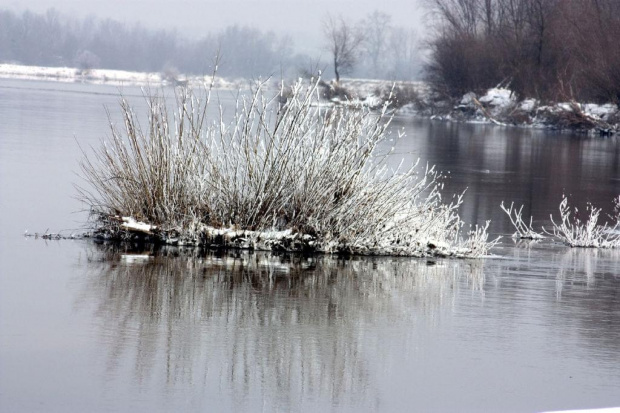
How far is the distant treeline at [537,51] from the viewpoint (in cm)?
6025

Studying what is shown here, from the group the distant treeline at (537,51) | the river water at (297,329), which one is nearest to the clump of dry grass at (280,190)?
the river water at (297,329)

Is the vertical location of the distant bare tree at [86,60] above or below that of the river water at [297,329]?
above

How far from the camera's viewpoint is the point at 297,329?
8.59 m

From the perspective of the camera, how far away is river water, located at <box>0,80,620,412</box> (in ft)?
22.6

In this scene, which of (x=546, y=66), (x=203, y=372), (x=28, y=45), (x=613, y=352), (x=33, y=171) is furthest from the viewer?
(x=28, y=45)

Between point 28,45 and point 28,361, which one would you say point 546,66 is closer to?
point 28,361

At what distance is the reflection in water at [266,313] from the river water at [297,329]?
22 mm

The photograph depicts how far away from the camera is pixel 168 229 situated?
1279 cm

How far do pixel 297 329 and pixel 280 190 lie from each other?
4.52 m

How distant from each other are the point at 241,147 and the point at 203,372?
625 cm

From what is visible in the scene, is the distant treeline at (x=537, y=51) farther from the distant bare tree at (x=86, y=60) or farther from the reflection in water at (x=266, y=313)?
the distant bare tree at (x=86, y=60)

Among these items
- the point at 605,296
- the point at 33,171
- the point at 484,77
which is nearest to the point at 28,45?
the point at 484,77

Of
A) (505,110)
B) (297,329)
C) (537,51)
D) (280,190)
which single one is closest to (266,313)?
(297,329)

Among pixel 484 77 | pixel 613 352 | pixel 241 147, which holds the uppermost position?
pixel 484 77
